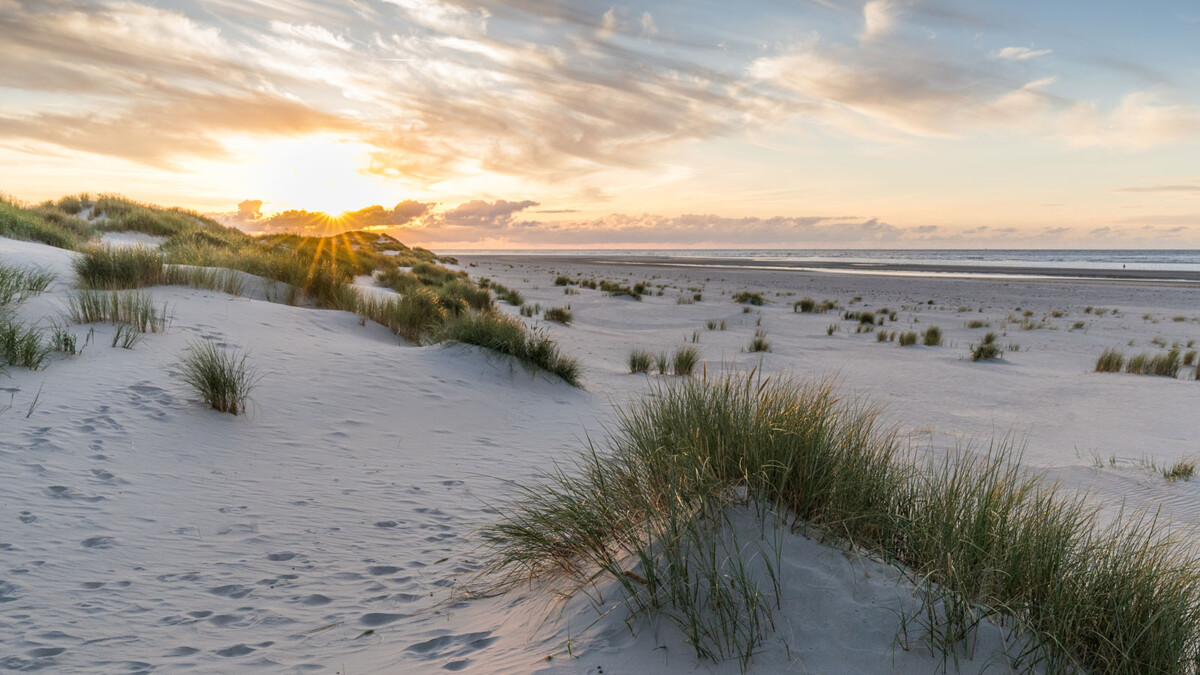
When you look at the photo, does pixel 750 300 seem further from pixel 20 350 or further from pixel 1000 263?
pixel 1000 263

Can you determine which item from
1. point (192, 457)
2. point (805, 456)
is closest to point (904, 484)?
point (805, 456)

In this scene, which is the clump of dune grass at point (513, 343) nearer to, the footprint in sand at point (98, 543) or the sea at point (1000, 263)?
the footprint in sand at point (98, 543)

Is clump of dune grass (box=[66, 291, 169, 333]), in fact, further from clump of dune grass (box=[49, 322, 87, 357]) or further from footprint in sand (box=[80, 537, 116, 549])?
footprint in sand (box=[80, 537, 116, 549])

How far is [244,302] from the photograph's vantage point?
957 cm

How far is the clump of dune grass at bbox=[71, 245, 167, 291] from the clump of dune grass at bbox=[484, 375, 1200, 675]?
873 centimetres

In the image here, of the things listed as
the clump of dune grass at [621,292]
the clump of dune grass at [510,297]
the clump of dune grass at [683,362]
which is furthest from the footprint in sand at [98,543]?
the clump of dune grass at [621,292]

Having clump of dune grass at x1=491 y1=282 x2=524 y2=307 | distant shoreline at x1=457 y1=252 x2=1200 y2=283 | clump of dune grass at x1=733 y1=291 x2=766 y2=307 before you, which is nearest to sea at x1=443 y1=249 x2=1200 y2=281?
distant shoreline at x1=457 y1=252 x2=1200 y2=283

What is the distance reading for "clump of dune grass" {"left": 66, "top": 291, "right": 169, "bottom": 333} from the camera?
→ 23.1 ft

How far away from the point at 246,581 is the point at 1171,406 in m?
11.8

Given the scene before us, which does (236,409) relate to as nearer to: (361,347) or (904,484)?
(361,347)

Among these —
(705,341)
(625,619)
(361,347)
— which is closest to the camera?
(625,619)

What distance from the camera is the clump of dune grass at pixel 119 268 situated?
8945 millimetres

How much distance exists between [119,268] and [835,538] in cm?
1076

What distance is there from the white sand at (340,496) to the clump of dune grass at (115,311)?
21 cm
